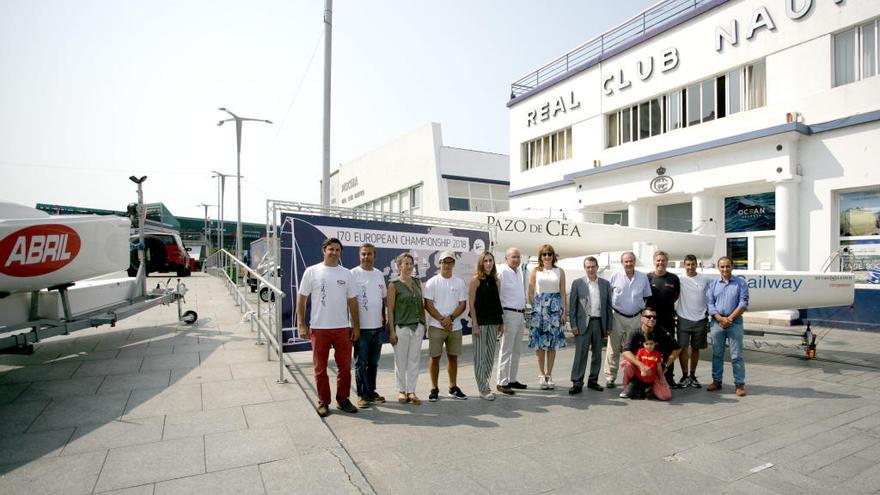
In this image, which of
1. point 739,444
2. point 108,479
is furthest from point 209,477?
point 739,444

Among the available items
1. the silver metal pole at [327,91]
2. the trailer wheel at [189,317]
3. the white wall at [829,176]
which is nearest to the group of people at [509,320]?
the trailer wheel at [189,317]

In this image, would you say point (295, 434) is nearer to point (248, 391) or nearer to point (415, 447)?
point (415, 447)

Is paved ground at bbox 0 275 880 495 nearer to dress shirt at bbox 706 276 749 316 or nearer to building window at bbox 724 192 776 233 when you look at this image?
dress shirt at bbox 706 276 749 316

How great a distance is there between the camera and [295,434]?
12.7 ft

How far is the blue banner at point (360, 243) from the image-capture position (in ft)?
21.7

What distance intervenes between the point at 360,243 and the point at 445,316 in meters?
2.59

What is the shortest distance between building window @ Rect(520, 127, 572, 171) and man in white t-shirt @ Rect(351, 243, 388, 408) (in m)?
15.6

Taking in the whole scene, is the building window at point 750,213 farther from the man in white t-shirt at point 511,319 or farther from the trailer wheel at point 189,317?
the trailer wheel at point 189,317

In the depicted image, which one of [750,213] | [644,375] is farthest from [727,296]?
[750,213]

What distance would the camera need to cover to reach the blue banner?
6.62 metres

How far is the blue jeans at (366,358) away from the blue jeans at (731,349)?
4171 millimetres

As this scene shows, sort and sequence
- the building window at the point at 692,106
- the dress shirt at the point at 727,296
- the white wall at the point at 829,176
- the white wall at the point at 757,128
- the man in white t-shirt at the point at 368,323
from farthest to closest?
the building window at the point at 692,106 → the white wall at the point at 757,128 → the white wall at the point at 829,176 → the dress shirt at the point at 727,296 → the man in white t-shirt at the point at 368,323

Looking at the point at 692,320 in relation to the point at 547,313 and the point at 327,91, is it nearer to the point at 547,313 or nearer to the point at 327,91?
the point at 547,313

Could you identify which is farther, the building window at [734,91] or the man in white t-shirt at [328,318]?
the building window at [734,91]
